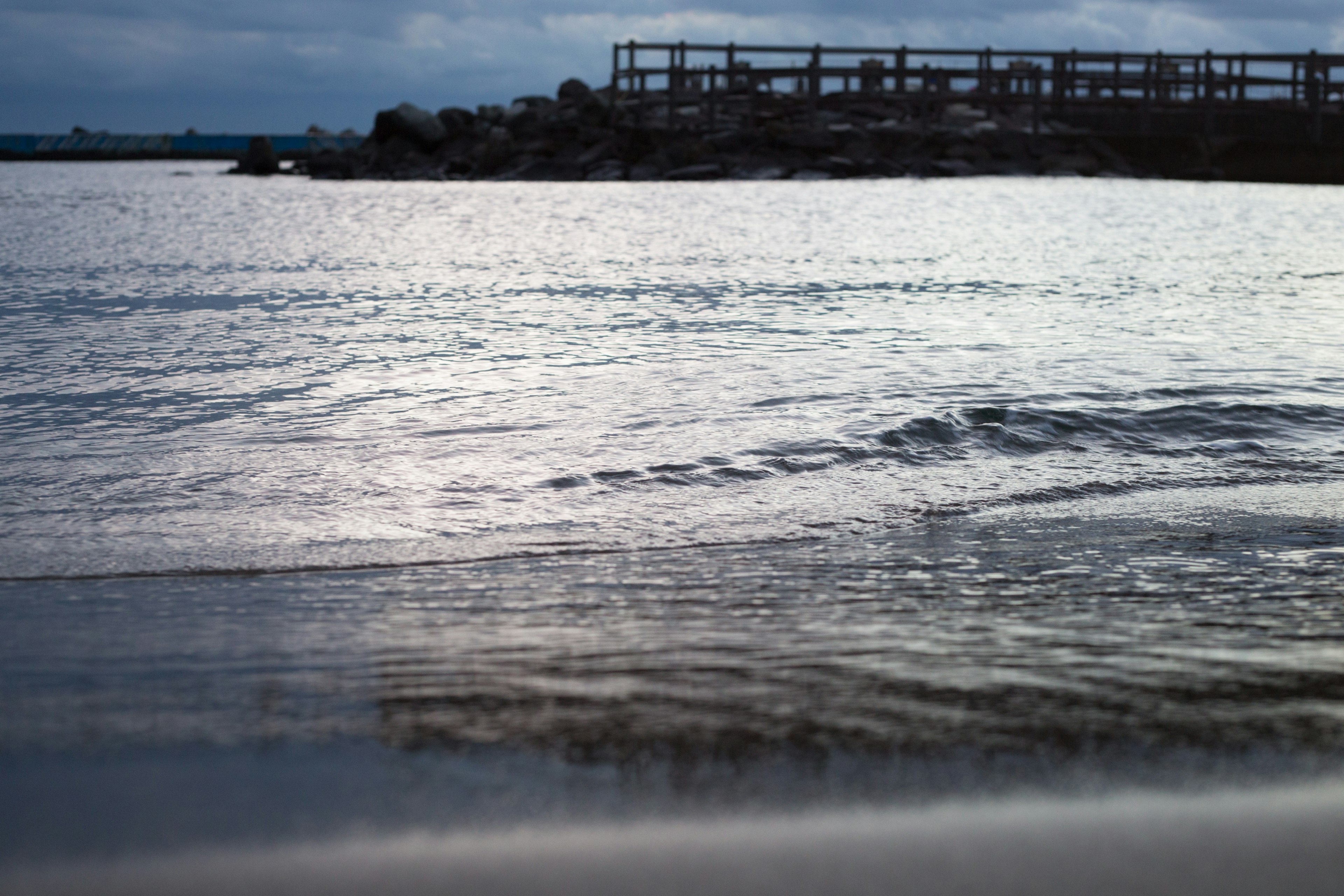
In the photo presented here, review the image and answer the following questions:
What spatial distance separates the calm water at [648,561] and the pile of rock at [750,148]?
31021 millimetres

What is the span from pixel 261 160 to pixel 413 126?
44.9 ft

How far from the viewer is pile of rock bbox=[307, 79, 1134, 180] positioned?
39.9 m

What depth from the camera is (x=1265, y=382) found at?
21.6ft

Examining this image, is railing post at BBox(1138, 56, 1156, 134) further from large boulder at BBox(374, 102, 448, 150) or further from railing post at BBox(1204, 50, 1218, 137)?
large boulder at BBox(374, 102, 448, 150)

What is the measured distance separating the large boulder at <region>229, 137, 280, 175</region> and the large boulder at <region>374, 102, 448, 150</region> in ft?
37.3

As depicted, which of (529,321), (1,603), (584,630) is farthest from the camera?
(529,321)

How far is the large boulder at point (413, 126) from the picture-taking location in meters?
45.6

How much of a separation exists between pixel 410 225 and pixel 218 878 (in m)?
20.5

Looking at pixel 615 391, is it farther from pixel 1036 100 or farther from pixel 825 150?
pixel 1036 100

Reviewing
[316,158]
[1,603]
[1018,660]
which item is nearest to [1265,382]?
[1018,660]

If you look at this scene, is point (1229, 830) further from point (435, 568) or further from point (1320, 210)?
point (1320, 210)

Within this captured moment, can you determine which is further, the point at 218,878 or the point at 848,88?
the point at 848,88

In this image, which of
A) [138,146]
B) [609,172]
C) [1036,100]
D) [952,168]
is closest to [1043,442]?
[609,172]

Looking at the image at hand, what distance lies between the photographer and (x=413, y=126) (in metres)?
45.7
